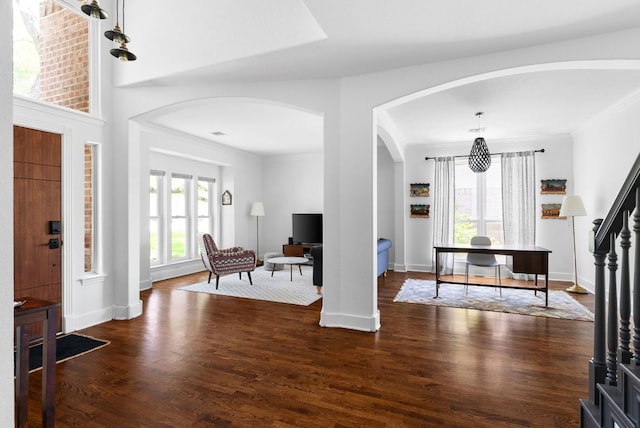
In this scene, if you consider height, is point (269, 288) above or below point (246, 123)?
below

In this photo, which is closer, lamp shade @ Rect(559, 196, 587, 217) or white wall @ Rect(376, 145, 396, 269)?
lamp shade @ Rect(559, 196, 587, 217)

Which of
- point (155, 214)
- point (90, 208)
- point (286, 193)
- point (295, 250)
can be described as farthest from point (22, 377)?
point (286, 193)

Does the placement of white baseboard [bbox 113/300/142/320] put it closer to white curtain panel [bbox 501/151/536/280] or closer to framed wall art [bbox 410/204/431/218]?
framed wall art [bbox 410/204/431/218]

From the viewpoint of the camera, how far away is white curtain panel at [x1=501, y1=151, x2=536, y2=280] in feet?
19.9

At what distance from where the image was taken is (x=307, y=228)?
780 cm

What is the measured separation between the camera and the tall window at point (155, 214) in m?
6.29

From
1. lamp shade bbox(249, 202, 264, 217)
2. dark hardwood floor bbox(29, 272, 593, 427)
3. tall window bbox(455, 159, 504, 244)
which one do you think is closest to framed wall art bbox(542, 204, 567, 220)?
tall window bbox(455, 159, 504, 244)

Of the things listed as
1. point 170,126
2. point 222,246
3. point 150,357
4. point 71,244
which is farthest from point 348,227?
point 222,246

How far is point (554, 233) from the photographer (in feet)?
19.8

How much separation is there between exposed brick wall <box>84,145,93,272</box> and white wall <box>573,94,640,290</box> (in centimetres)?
602

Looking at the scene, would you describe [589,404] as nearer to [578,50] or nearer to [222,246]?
[578,50]

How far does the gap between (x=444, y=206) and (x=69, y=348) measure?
6205 mm

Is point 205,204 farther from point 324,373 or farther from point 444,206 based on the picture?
point 324,373
